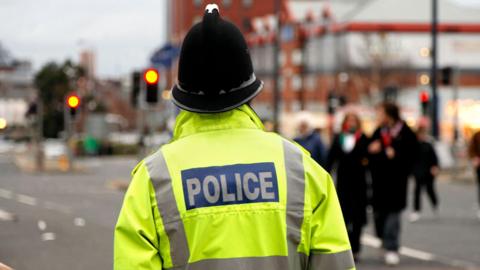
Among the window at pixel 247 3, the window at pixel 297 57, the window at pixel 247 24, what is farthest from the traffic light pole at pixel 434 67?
the window at pixel 247 3

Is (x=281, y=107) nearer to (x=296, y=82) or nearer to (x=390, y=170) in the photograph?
(x=296, y=82)

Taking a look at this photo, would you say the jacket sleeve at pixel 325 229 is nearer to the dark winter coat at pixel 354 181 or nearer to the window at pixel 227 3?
the dark winter coat at pixel 354 181

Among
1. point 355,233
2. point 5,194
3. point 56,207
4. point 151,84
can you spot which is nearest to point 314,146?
point 355,233

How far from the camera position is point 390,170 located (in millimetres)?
13211

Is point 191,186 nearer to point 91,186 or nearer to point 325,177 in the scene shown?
point 325,177

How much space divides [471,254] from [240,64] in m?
11.1

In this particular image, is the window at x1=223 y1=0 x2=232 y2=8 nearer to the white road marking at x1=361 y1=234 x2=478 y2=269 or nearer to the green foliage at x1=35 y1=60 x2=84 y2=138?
the green foliage at x1=35 y1=60 x2=84 y2=138

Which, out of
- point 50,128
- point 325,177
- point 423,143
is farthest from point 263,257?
point 50,128

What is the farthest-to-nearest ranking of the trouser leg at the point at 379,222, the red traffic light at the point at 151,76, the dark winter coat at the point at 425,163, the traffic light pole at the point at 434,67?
the traffic light pole at the point at 434,67 < the red traffic light at the point at 151,76 < the dark winter coat at the point at 425,163 < the trouser leg at the point at 379,222

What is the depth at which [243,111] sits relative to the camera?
3.52 m

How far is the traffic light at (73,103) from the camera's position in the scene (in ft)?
136

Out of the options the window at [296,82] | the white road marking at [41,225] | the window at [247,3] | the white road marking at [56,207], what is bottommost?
the window at [296,82]

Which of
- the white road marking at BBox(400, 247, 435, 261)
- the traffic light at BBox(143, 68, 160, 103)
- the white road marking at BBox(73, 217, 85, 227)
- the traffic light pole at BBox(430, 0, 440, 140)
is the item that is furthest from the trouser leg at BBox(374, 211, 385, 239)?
the traffic light pole at BBox(430, 0, 440, 140)

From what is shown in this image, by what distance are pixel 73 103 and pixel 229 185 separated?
3874cm
